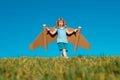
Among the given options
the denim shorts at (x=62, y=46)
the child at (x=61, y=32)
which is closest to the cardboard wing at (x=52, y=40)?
the child at (x=61, y=32)

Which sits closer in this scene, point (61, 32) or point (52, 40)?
point (61, 32)

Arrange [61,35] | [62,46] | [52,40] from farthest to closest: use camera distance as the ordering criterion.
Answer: [52,40]
[61,35]
[62,46]

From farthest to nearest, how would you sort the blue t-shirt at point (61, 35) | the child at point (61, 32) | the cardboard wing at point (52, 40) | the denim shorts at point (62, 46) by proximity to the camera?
the cardboard wing at point (52, 40) < the blue t-shirt at point (61, 35) < the child at point (61, 32) < the denim shorts at point (62, 46)

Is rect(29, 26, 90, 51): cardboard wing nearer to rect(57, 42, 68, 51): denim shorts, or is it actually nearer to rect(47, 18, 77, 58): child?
rect(47, 18, 77, 58): child

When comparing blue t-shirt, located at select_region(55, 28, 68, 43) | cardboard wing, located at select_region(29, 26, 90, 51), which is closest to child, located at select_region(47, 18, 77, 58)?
blue t-shirt, located at select_region(55, 28, 68, 43)

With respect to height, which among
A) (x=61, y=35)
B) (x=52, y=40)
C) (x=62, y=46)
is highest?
(x=52, y=40)

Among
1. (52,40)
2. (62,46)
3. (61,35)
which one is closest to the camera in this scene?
(62,46)

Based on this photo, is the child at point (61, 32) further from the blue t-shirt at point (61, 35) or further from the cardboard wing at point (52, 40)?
the cardboard wing at point (52, 40)

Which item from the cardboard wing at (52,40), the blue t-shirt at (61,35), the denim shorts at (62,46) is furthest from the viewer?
the cardboard wing at (52,40)

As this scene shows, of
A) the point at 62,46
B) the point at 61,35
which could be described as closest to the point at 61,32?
the point at 61,35

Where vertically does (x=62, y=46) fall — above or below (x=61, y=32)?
below

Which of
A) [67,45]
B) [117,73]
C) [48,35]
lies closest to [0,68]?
[117,73]

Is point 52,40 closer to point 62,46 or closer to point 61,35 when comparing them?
point 61,35

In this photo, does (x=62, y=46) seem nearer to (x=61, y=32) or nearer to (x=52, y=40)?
(x=61, y=32)
